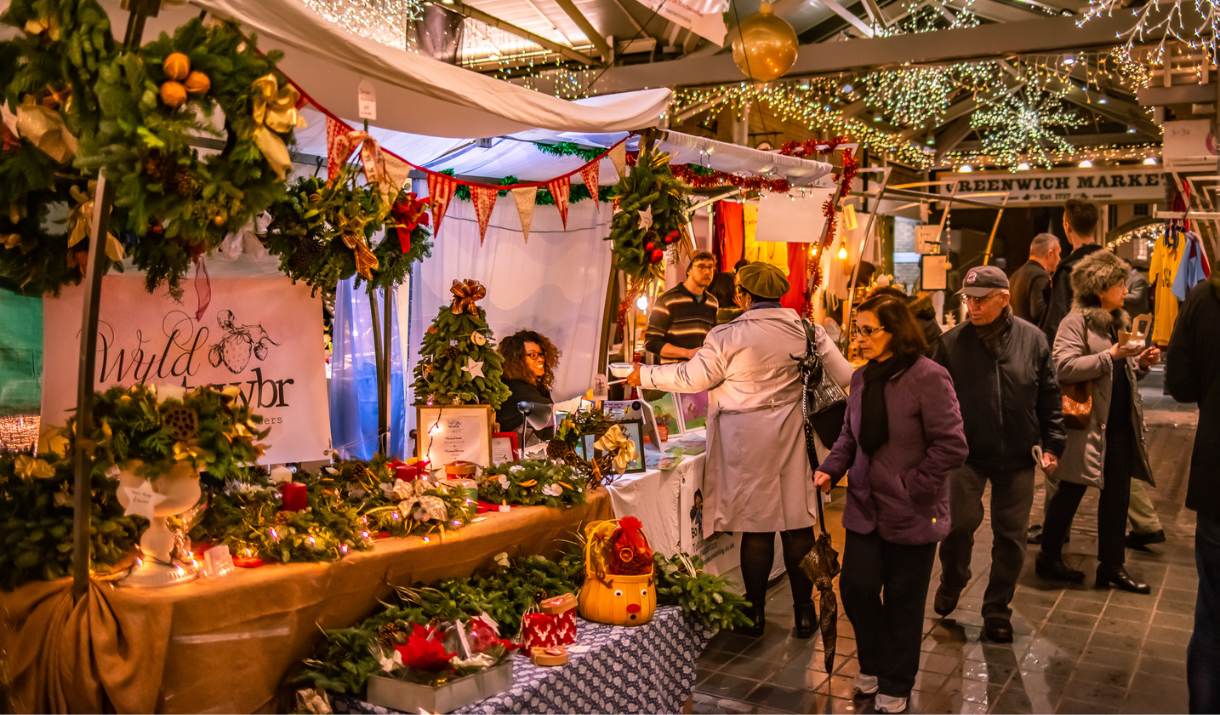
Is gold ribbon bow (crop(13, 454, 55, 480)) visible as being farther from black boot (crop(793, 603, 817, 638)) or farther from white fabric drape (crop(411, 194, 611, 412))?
black boot (crop(793, 603, 817, 638))

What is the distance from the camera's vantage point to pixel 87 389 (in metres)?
2.24

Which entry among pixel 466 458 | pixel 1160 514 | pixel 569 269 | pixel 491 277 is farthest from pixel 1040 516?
pixel 466 458

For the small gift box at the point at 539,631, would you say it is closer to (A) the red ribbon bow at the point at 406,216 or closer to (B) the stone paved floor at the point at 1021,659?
(B) the stone paved floor at the point at 1021,659

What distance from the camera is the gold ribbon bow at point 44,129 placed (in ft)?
7.08

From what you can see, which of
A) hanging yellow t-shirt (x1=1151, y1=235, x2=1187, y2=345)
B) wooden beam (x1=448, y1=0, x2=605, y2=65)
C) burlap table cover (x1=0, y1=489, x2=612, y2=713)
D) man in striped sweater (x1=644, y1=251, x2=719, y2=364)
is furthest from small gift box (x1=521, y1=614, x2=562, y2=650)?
hanging yellow t-shirt (x1=1151, y1=235, x2=1187, y2=345)

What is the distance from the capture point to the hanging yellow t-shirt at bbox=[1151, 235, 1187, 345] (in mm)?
9680

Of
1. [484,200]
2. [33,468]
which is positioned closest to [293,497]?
[33,468]

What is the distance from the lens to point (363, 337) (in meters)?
4.70

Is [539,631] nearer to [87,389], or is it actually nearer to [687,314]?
[87,389]

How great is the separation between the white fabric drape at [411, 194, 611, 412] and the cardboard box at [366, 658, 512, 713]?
2.89 m

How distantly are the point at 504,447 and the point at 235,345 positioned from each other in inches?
44.5

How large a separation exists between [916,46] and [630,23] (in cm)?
270

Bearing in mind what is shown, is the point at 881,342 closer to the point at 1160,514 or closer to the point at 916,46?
the point at 1160,514

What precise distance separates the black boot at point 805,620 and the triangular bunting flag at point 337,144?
2.95 metres
